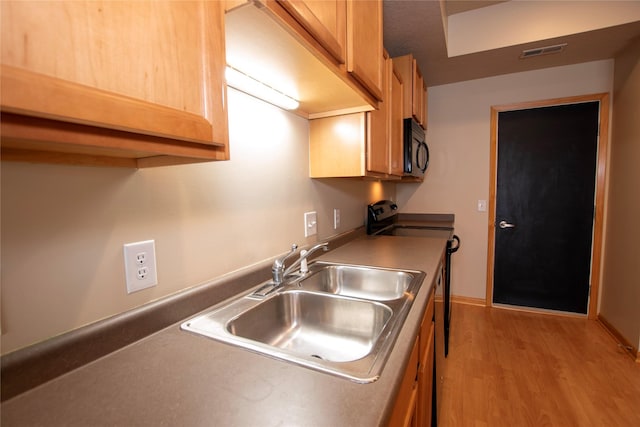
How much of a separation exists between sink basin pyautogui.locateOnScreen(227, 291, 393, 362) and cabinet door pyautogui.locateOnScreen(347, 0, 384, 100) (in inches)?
33.2

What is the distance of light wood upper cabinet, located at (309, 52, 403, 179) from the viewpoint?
146 centimetres

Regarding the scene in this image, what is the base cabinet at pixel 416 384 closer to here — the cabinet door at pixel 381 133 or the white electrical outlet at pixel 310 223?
the white electrical outlet at pixel 310 223

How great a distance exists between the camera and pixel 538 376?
1944 millimetres

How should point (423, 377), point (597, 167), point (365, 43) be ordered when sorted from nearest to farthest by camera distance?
point (423, 377), point (365, 43), point (597, 167)

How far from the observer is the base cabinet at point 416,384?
2.27ft

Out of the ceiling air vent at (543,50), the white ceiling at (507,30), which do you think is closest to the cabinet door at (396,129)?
the white ceiling at (507,30)

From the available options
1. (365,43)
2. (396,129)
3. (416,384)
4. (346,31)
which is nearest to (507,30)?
(396,129)

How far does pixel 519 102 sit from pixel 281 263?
302 cm

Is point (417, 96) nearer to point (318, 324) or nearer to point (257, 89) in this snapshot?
point (257, 89)

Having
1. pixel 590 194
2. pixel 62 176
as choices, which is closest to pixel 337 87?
pixel 62 176

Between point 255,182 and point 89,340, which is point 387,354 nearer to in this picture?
point 89,340

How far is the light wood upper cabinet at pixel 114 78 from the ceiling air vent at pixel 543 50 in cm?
280

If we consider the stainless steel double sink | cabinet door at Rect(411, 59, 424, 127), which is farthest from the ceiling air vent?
the stainless steel double sink

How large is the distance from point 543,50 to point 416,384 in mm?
2815
